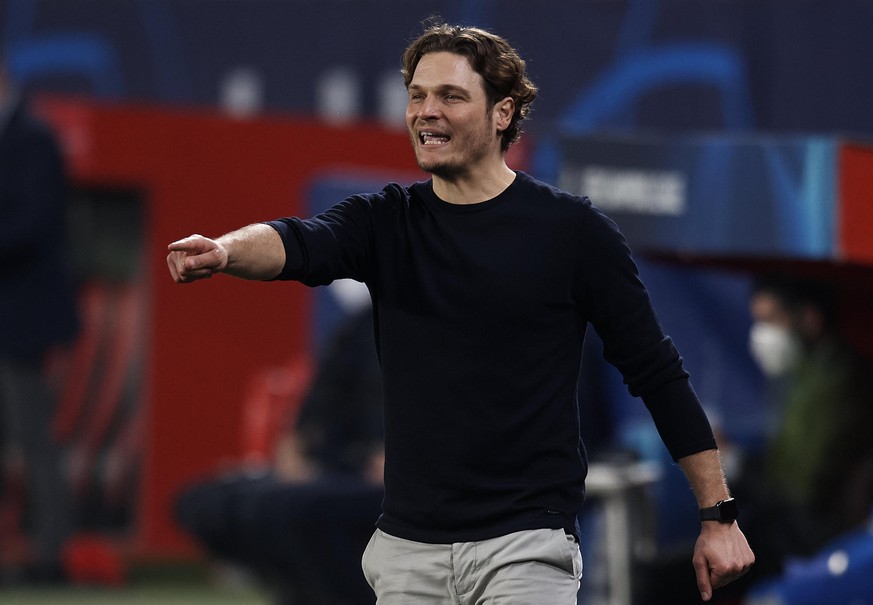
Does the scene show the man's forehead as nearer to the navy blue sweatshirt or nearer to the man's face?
the man's face

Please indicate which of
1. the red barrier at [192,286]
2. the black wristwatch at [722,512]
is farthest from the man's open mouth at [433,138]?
the red barrier at [192,286]

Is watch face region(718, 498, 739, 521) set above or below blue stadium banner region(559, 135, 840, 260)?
below

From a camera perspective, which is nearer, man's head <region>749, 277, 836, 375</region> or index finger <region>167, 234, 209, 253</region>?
index finger <region>167, 234, 209, 253</region>

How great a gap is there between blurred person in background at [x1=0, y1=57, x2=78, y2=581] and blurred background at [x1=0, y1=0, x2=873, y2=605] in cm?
6

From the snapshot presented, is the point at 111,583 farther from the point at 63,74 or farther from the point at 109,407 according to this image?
the point at 63,74

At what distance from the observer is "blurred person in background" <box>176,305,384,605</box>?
21.7 ft

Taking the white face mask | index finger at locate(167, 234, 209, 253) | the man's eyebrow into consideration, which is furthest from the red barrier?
index finger at locate(167, 234, 209, 253)

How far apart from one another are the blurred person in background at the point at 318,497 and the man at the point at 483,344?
3.06 m

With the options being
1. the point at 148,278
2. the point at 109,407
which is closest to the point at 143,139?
the point at 148,278

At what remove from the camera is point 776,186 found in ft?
18.1

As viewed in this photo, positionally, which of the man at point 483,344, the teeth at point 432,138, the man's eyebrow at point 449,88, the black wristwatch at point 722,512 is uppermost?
the man's eyebrow at point 449,88

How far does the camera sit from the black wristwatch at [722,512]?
359 cm

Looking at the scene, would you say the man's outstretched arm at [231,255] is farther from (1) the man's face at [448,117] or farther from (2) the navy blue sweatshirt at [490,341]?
(1) the man's face at [448,117]

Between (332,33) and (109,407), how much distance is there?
290cm
